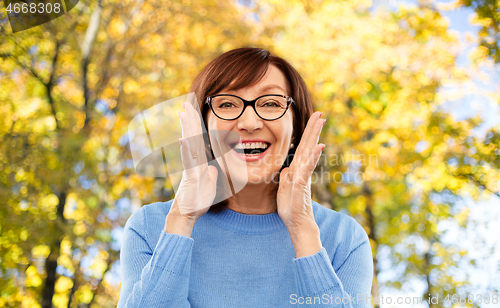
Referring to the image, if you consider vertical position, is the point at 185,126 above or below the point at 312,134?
above

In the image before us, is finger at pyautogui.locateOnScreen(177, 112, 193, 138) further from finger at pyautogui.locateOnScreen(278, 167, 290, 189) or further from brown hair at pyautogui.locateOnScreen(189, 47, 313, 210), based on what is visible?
finger at pyautogui.locateOnScreen(278, 167, 290, 189)

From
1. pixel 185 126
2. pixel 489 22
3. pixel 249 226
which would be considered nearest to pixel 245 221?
pixel 249 226

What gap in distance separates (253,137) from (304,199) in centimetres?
40

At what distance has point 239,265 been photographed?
175 cm

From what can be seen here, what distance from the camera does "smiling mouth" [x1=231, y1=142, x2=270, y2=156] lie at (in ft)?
5.93

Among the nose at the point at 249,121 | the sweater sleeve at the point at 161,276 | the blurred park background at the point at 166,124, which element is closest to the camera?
the sweater sleeve at the point at 161,276

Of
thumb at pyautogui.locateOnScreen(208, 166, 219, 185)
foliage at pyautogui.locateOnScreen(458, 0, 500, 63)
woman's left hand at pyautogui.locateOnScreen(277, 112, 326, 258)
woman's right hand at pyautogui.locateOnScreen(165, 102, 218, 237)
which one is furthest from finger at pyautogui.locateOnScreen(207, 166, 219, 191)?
foliage at pyautogui.locateOnScreen(458, 0, 500, 63)

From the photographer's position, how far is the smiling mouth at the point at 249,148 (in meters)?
1.81

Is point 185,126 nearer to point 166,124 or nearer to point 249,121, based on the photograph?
point 249,121

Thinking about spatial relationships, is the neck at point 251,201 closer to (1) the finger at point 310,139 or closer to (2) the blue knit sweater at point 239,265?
(2) the blue knit sweater at point 239,265

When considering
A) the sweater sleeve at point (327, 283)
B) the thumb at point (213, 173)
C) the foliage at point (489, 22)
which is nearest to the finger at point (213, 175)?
the thumb at point (213, 173)

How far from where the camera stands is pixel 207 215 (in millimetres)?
1893

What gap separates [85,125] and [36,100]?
798 millimetres

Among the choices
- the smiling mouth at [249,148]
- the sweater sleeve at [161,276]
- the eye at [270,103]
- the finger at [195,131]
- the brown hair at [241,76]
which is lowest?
the sweater sleeve at [161,276]
